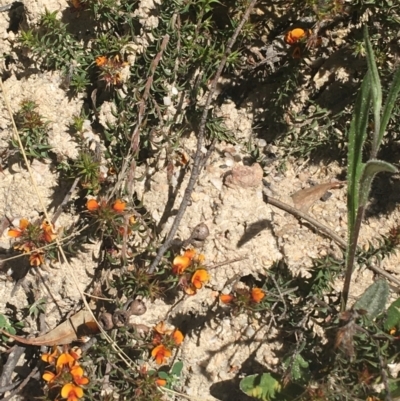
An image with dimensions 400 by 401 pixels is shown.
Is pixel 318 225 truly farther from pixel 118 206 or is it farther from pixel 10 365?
pixel 10 365

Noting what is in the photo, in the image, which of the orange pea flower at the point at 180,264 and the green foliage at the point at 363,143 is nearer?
the green foliage at the point at 363,143

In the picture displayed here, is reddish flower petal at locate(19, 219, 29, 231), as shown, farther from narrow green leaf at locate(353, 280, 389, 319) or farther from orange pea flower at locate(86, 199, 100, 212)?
narrow green leaf at locate(353, 280, 389, 319)

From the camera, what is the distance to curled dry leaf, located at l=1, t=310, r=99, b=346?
336cm

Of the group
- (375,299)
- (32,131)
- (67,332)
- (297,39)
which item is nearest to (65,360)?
(67,332)

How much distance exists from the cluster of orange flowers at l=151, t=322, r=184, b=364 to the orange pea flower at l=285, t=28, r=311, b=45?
170cm

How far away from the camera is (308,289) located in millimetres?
3158

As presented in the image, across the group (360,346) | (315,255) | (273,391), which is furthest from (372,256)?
(273,391)

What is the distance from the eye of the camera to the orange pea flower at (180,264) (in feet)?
10.1

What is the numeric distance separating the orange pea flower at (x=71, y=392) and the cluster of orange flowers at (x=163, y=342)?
0.42 meters

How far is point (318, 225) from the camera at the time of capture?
10.8ft

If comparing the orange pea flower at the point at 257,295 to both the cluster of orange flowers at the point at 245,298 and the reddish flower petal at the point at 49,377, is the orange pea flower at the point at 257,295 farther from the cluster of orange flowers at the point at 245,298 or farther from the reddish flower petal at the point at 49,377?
the reddish flower petal at the point at 49,377

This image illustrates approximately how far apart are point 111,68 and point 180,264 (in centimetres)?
116

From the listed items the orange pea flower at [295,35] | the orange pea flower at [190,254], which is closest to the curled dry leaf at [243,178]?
the orange pea flower at [190,254]

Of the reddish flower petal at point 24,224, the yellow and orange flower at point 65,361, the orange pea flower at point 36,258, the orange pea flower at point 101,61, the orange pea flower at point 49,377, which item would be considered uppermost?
the orange pea flower at point 101,61
